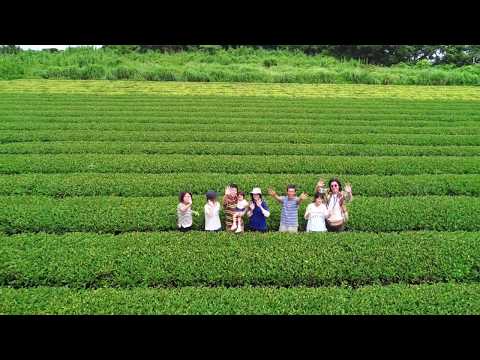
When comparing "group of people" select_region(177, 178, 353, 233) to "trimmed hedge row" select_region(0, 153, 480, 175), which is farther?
"trimmed hedge row" select_region(0, 153, 480, 175)

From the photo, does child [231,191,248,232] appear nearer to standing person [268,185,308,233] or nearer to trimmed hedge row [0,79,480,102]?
standing person [268,185,308,233]

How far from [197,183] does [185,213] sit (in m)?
2.49

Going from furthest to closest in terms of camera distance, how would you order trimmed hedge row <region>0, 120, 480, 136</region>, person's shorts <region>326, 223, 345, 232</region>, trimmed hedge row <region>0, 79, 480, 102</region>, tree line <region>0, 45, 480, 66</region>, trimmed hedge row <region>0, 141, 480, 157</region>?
tree line <region>0, 45, 480, 66</region> → trimmed hedge row <region>0, 79, 480, 102</region> → trimmed hedge row <region>0, 120, 480, 136</region> → trimmed hedge row <region>0, 141, 480, 157</region> → person's shorts <region>326, 223, 345, 232</region>

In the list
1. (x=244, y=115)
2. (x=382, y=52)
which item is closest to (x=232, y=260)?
(x=244, y=115)

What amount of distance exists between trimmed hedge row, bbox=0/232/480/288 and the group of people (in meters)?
0.37

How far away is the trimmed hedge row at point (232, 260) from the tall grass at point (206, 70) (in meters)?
28.9

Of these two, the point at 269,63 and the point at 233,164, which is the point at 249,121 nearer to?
the point at 233,164

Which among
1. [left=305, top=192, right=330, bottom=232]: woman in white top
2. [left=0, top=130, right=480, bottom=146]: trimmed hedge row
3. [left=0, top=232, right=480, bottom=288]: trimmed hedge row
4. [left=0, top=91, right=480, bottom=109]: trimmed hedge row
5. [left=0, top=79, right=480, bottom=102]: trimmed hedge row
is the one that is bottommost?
[left=0, top=232, right=480, bottom=288]: trimmed hedge row

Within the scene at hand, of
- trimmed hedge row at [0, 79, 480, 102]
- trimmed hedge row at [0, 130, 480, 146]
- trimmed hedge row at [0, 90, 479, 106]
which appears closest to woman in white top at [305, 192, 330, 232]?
trimmed hedge row at [0, 130, 480, 146]

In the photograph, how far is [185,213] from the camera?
8.43m

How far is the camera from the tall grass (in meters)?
34.9

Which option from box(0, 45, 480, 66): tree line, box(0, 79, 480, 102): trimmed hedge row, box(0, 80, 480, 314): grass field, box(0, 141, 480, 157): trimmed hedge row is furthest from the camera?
box(0, 45, 480, 66): tree line

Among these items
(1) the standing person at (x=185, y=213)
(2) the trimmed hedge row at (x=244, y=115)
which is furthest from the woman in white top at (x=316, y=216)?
(2) the trimmed hedge row at (x=244, y=115)

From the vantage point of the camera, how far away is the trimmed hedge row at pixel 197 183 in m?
10.6
